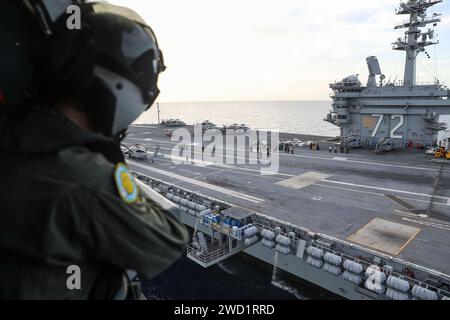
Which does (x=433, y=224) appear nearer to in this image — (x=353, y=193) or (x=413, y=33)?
(x=353, y=193)

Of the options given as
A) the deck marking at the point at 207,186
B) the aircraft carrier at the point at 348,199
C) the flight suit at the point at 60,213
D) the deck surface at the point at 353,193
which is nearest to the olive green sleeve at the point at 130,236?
the flight suit at the point at 60,213

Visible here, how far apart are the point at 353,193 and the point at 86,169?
24.0 meters

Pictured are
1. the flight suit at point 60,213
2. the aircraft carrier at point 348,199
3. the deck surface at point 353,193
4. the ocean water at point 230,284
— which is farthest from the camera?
the ocean water at point 230,284

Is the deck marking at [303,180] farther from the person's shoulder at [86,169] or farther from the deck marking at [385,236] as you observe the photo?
the person's shoulder at [86,169]

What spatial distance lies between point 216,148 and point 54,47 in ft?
140

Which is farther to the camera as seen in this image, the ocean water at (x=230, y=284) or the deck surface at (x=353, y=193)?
the ocean water at (x=230, y=284)

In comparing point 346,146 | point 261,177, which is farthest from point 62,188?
point 346,146

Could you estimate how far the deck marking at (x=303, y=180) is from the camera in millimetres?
25734

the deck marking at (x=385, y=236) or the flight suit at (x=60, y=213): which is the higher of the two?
the flight suit at (x=60, y=213)

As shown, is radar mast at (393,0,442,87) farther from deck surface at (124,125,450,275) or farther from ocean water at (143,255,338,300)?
ocean water at (143,255,338,300)

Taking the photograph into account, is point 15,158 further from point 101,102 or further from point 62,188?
point 101,102

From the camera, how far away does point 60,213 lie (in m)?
1.62

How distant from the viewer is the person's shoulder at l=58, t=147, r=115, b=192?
1.67 metres

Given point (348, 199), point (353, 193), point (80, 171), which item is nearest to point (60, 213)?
point (80, 171)
